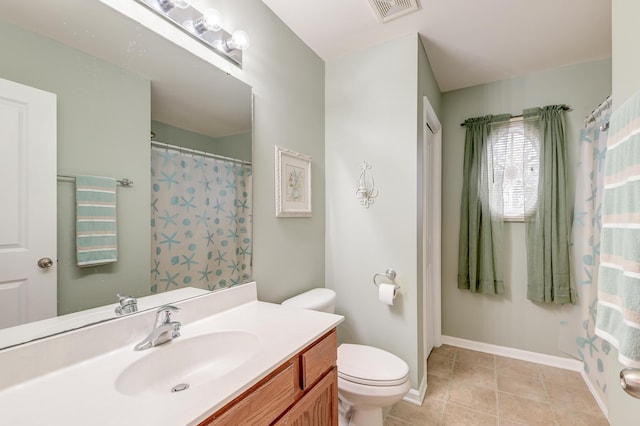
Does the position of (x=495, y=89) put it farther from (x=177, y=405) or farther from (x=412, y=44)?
(x=177, y=405)

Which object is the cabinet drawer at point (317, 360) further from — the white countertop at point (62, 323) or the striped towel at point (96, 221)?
the striped towel at point (96, 221)

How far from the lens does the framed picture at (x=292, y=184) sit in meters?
1.65

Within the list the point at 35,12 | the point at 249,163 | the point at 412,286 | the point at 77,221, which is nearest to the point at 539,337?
the point at 412,286

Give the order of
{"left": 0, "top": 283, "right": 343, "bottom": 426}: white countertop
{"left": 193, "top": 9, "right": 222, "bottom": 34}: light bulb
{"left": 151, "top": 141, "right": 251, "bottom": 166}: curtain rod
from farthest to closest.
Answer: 1. {"left": 193, "top": 9, "right": 222, "bottom": 34}: light bulb
2. {"left": 151, "top": 141, "right": 251, "bottom": 166}: curtain rod
3. {"left": 0, "top": 283, "right": 343, "bottom": 426}: white countertop

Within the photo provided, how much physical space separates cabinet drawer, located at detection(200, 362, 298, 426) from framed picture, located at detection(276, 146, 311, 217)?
3.13 feet

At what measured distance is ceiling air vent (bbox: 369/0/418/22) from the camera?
1.54 meters

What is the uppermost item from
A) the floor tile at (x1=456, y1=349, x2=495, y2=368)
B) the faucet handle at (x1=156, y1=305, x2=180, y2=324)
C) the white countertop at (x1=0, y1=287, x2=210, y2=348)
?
the white countertop at (x1=0, y1=287, x2=210, y2=348)

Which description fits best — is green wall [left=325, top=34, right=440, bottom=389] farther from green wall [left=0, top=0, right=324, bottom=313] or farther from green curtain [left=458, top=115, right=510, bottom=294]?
green curtain [left=458, top=115, right=510, bottom=294]

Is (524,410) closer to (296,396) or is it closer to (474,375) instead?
(474,375)

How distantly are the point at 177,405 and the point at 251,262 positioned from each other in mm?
882

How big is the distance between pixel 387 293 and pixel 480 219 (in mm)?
1340

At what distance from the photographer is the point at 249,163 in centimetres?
147

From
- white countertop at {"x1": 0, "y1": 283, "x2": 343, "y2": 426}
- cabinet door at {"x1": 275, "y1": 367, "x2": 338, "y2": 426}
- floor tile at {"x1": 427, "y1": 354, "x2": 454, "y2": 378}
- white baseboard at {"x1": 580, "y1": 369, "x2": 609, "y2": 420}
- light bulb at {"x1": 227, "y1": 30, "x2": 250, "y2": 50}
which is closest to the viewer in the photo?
white countertop at {"x1": 0, "y1": 283, "x2": 343, "y2": 426}

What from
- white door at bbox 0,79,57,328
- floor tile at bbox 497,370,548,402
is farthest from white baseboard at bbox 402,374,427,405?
white door at bbox 0,79,57,328
